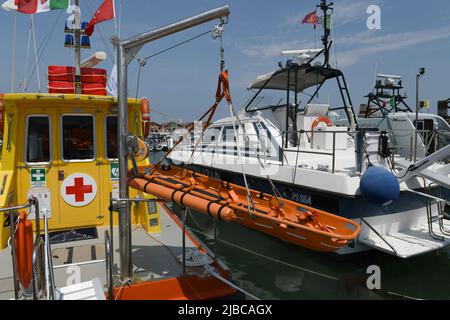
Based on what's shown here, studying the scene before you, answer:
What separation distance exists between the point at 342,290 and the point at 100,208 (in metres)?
3.68

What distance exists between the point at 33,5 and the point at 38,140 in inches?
68.0

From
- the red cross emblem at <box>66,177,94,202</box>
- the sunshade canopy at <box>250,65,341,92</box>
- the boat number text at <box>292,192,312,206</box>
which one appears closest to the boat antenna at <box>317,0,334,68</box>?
the sunshade canopy at <box>250,65,341,92</box>

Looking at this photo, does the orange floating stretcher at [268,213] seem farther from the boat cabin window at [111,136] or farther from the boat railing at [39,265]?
the boat cabin window at [111,136]

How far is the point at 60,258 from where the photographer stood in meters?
3.77

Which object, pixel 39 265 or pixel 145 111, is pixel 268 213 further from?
pixel 145 111

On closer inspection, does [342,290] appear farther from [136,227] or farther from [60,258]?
[60,258]

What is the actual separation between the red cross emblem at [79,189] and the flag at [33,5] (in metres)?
2.23

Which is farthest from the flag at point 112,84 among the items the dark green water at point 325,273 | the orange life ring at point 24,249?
the dark green water at point 325,273

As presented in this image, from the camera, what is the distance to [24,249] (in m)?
2.76

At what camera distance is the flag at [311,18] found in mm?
9736

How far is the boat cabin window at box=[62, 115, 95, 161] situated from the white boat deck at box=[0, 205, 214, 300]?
106 cm

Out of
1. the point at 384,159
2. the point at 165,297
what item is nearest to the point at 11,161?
the point at 165,297

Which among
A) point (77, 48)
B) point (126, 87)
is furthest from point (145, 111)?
point (126, 87)

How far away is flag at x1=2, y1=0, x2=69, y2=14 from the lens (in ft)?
14.4
